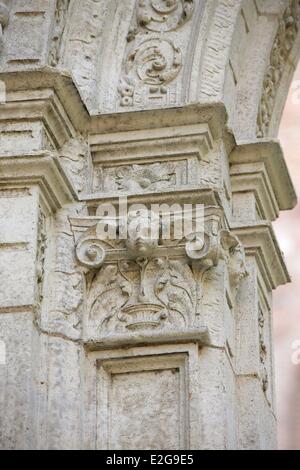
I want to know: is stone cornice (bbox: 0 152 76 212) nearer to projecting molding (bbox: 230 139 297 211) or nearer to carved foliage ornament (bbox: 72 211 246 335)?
carved foliage ornament (bbox: 72 211 246 335)

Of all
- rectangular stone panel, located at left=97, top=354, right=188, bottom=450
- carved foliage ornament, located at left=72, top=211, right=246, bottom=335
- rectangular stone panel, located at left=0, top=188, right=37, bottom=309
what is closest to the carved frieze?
rectangular stone panel, located at left=0, top=188, right=37, bottom=309

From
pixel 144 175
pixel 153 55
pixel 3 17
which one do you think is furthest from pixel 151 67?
pixel 3 17

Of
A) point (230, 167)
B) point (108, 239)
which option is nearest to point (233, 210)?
point (230, 167)

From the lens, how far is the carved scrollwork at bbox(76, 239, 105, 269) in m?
8.95

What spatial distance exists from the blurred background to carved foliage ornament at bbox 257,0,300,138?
3126 millimetres

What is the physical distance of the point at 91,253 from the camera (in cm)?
897

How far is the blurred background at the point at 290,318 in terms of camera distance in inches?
515

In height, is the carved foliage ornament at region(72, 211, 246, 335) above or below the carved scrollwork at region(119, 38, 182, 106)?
below

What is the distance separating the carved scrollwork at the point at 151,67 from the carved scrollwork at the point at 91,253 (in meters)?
0.76

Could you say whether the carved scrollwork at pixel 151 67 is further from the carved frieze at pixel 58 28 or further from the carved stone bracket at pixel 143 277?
the carved stone bracket at pixel 143 277

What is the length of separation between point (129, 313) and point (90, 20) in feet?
4.98

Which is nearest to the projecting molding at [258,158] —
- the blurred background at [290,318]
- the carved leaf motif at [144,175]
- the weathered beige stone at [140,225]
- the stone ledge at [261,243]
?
the weathered beige stone at [140,225]

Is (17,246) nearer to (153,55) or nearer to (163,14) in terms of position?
(153,55)

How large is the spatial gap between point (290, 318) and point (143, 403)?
4736 mm
